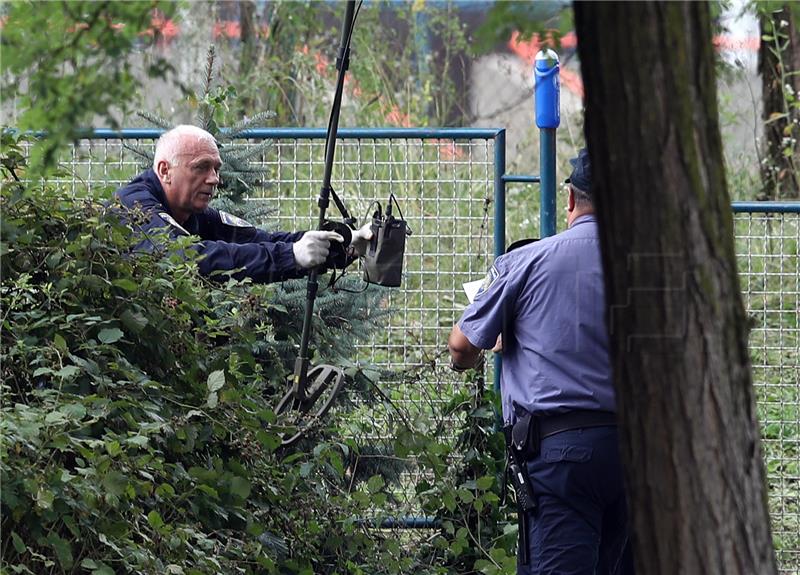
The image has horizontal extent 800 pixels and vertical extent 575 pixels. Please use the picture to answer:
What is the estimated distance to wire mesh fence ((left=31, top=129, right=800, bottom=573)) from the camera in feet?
19.0

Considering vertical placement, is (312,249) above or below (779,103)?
below

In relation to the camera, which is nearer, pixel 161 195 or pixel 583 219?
pixel 583 219

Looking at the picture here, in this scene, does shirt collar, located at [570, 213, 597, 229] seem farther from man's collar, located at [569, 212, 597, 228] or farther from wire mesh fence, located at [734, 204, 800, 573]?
wire mesh fence, located at [734, 204, 800, 573]

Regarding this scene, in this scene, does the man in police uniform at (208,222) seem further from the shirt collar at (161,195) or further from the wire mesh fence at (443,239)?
the wire mesh fence at (443,239)

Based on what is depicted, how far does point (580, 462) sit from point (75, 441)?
1673mm

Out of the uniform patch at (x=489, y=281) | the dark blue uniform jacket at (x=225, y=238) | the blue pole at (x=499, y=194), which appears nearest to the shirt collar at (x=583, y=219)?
the uniform patch at (x=489, y=281)

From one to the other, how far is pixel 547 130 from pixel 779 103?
5.84m

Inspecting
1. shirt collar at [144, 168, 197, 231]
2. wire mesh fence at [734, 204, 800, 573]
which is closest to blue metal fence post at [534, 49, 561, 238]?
wire mesh fence at [734, 204, 800, 573]

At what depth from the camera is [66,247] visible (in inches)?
156

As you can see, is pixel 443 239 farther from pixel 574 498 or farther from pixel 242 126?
pixel 574 498

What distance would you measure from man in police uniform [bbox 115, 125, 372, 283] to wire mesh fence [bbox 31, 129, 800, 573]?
377 mm

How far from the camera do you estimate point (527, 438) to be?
4.38 meters

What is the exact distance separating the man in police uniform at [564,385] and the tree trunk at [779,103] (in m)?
5.88

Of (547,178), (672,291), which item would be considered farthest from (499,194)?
(672,291)
